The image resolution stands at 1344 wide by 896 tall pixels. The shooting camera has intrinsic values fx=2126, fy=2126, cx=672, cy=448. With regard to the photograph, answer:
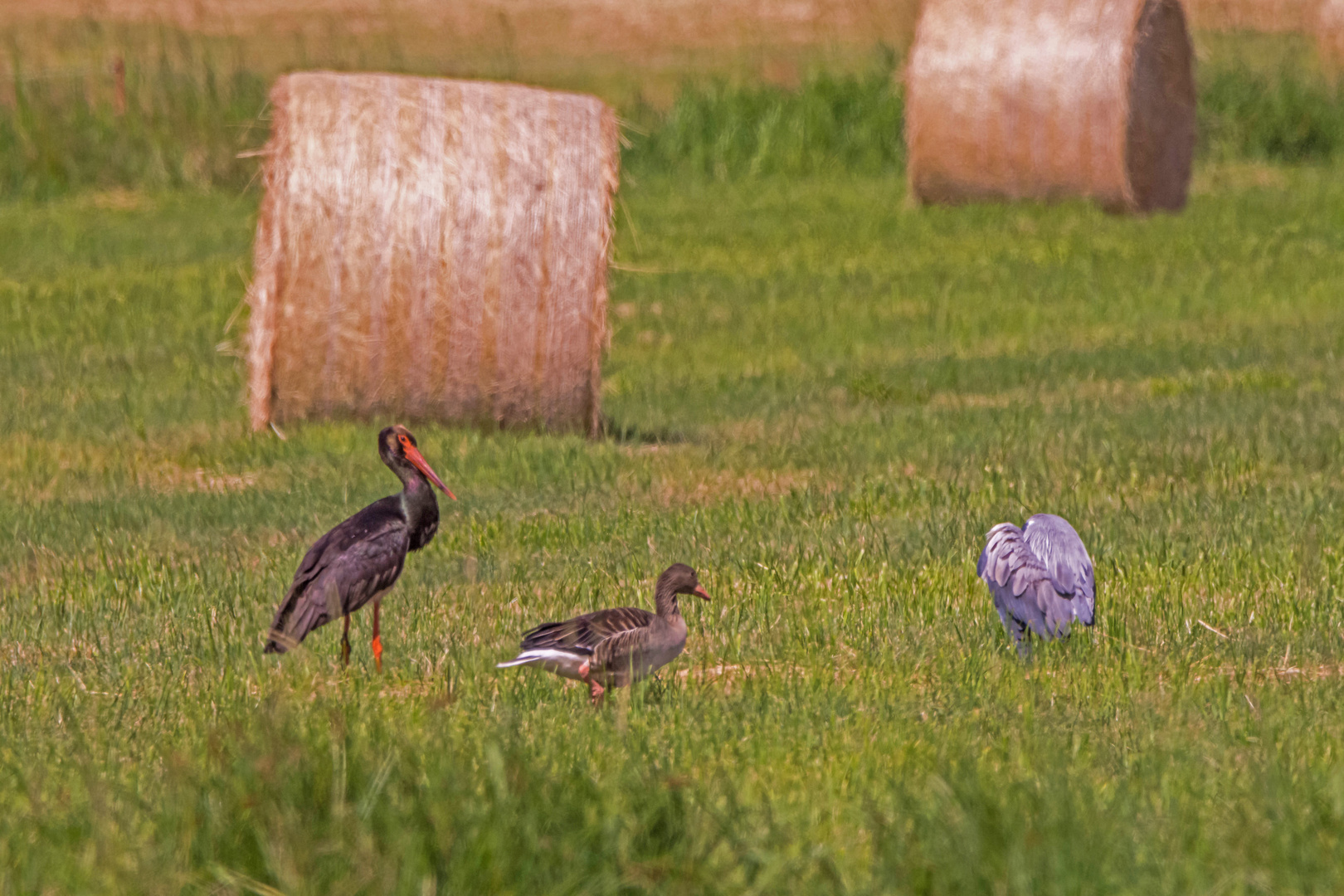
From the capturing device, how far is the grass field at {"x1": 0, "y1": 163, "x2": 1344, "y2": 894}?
4.46m

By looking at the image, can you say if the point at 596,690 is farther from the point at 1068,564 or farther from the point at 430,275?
the point at 430,275

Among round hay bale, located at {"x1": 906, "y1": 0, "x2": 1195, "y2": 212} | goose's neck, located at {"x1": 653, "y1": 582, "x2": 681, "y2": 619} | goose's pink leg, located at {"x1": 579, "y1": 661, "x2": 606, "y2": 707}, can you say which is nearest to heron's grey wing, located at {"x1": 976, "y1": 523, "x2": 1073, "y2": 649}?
goose's neck, located at {"x1": 653, "y1": 582, "x2": 681, "y2": 619}

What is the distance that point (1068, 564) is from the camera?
639cm

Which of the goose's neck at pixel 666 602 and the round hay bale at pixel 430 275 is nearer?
the goose's neck at pixel 666 602

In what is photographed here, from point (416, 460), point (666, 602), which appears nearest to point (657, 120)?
point (416, 460)

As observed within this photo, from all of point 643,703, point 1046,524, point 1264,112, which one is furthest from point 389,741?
point 1264,112

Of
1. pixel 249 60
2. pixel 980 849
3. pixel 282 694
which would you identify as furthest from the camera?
pixel 249 60

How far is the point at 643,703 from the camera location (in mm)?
6145

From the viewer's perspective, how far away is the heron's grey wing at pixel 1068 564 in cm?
638

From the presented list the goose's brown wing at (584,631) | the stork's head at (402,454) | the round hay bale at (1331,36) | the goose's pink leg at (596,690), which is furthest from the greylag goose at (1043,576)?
the round hay bale at (1331,36)

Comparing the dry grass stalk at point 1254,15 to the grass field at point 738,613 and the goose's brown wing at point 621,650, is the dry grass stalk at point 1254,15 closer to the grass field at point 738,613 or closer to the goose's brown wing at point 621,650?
the grass field at point 738,613

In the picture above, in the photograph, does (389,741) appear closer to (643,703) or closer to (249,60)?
(643,703)

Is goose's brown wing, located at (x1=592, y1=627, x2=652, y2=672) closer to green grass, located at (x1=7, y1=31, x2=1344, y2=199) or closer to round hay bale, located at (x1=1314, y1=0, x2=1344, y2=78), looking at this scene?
green grass, located at (x1=7, y1=31, x2=1344, y2=199)

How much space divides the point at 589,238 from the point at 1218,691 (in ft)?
21.2
